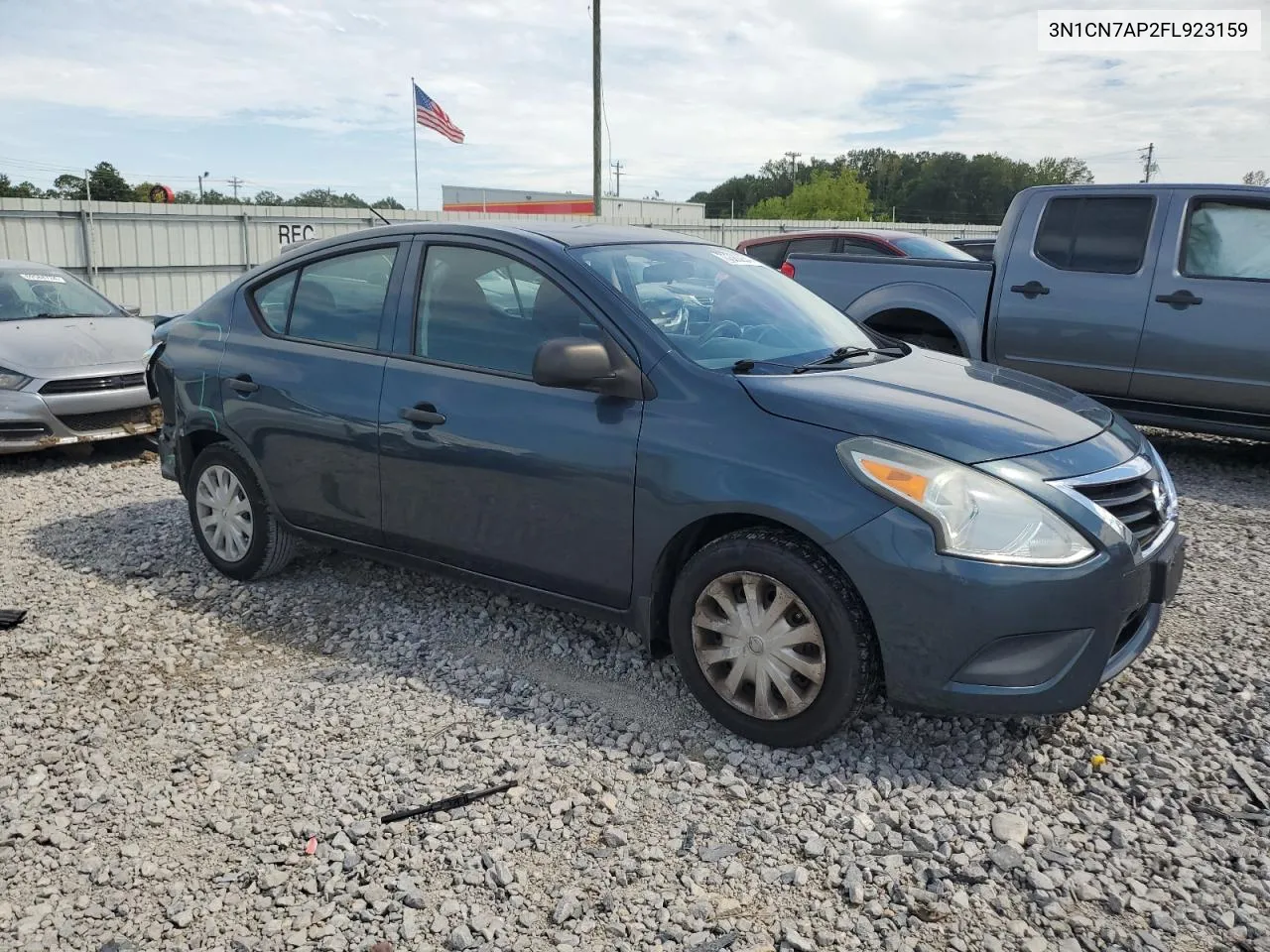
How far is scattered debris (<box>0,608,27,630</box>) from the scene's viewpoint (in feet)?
14.8

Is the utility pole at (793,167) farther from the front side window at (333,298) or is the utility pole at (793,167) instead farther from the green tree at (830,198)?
the front side window at (333,298)

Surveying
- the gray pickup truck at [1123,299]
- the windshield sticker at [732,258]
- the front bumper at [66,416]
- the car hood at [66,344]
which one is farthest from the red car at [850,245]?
the windshield sticker at [732,258]

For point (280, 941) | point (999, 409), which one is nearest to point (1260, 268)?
point (999, 409)

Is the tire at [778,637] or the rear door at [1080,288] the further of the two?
the rear door at [1080,288]

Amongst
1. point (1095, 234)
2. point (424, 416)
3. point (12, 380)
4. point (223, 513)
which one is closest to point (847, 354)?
point (424, 416)

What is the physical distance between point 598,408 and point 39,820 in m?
2.13

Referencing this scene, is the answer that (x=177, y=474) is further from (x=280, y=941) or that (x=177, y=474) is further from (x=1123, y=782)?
(x=1123, y=782)

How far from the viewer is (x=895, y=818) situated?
9.93 ft

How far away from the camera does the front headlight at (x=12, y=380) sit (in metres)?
7.32

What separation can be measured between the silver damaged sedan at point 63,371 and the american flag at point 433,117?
60.0 ft

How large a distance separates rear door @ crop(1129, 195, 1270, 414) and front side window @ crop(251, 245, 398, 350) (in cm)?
522

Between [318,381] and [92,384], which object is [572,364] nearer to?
[318,381]

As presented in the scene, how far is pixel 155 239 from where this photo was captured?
59.4 ft

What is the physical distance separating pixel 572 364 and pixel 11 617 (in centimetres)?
297
